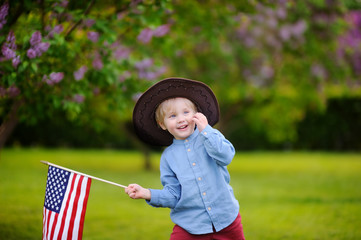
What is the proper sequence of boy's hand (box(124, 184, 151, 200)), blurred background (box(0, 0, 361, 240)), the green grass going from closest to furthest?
boy's hand (box(124, 184, 151, 200)) → blurred background (box(0, 0, 361, 240)) → the green grass

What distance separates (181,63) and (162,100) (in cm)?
985

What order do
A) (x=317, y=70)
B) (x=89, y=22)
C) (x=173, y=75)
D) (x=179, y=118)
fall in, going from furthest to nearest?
(x=173, y=75)
(x=317, y=70)
(x=89, y=22)
(x=179, y=118)

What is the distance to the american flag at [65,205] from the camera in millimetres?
2965

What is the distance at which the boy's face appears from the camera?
281cm

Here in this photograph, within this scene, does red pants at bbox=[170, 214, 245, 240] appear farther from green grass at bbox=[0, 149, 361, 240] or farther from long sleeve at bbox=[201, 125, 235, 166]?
green grass at bbox=[0, 149, 361, 240]

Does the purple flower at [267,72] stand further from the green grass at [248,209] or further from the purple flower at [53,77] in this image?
the purple flower at [53,77]

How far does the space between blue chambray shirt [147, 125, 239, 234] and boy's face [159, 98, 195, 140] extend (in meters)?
0.08

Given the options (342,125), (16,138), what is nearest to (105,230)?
(16,138)

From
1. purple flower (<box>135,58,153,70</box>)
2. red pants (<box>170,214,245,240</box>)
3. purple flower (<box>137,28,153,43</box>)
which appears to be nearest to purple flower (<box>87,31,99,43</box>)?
purple flower (<box>137,28,153,43</box>)

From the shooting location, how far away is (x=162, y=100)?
2943 millimetres

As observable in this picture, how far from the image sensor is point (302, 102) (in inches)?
503

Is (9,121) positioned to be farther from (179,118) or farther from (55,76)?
(179,118)

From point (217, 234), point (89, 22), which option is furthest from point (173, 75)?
point (217, 234)

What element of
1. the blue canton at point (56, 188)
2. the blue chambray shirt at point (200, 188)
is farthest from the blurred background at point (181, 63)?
the blue chambray shirt at point (200, 188)
